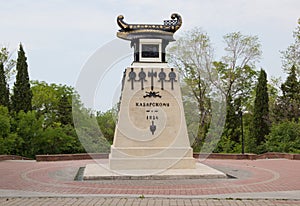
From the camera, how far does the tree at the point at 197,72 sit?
83.6 feet

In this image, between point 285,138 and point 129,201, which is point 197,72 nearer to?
point 285,138

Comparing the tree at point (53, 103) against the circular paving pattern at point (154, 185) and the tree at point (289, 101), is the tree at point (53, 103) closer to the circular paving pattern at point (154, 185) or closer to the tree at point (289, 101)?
the tree at point (289, 101)

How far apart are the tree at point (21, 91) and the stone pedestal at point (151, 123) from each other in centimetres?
1432

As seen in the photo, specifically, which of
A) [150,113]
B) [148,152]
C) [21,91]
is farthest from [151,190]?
[21,91]

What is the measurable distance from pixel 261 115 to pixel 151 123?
14915 millimetres

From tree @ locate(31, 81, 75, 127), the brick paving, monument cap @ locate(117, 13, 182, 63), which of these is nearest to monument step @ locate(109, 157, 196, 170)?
monument cap @ locate(117, 13, 182, 63)

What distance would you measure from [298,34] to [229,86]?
5761 mm

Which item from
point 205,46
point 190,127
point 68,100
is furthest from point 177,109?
point 68,100

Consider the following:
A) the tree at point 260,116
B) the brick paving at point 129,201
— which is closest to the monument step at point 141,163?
the brick paving at point 129,201

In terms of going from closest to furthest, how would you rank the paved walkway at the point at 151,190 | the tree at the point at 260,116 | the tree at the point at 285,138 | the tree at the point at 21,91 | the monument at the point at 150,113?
the paved walkway at the point at 151,190, the monument at the point at 150,113, the tree at the point at 285,138, the tree at the point at 21,91, the tree at the point at 260,116

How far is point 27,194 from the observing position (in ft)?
28.4

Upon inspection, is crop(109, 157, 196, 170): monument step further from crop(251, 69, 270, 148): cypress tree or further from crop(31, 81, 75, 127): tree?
crop(31, 81, 75, 127): tree

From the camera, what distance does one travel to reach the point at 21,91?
2655 centimetres

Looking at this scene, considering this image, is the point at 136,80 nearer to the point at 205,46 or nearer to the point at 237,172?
the point at 237,172
